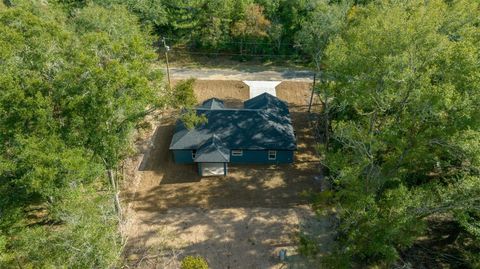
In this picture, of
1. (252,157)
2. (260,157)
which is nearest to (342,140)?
(260,157)

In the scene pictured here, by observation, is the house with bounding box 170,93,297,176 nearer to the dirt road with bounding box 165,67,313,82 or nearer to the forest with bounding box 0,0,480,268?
the forest with bounding box 0,0,480,268

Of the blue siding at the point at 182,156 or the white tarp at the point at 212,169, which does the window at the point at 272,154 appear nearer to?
the white tarp at the point at 212,169

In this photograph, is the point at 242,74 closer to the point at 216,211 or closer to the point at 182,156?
the point at 182,156

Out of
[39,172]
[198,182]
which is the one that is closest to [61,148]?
[39,172]

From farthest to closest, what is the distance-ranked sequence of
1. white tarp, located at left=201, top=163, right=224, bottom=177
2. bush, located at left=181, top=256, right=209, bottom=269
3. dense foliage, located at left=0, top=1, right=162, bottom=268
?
white tarp, located at left=201, top=163, right=224, bottom=177
bush, located at left=181, top=256, right=209, bottom=269
dense foliage, located at left=0, top=1, right=162, bottom=268

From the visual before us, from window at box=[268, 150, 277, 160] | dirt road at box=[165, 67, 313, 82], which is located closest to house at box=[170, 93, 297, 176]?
window at box=[268, 150, 277, 160]

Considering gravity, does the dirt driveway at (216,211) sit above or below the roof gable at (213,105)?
below

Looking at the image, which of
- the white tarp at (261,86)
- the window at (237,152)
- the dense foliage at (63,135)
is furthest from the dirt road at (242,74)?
the dense foliage at (63,135)
